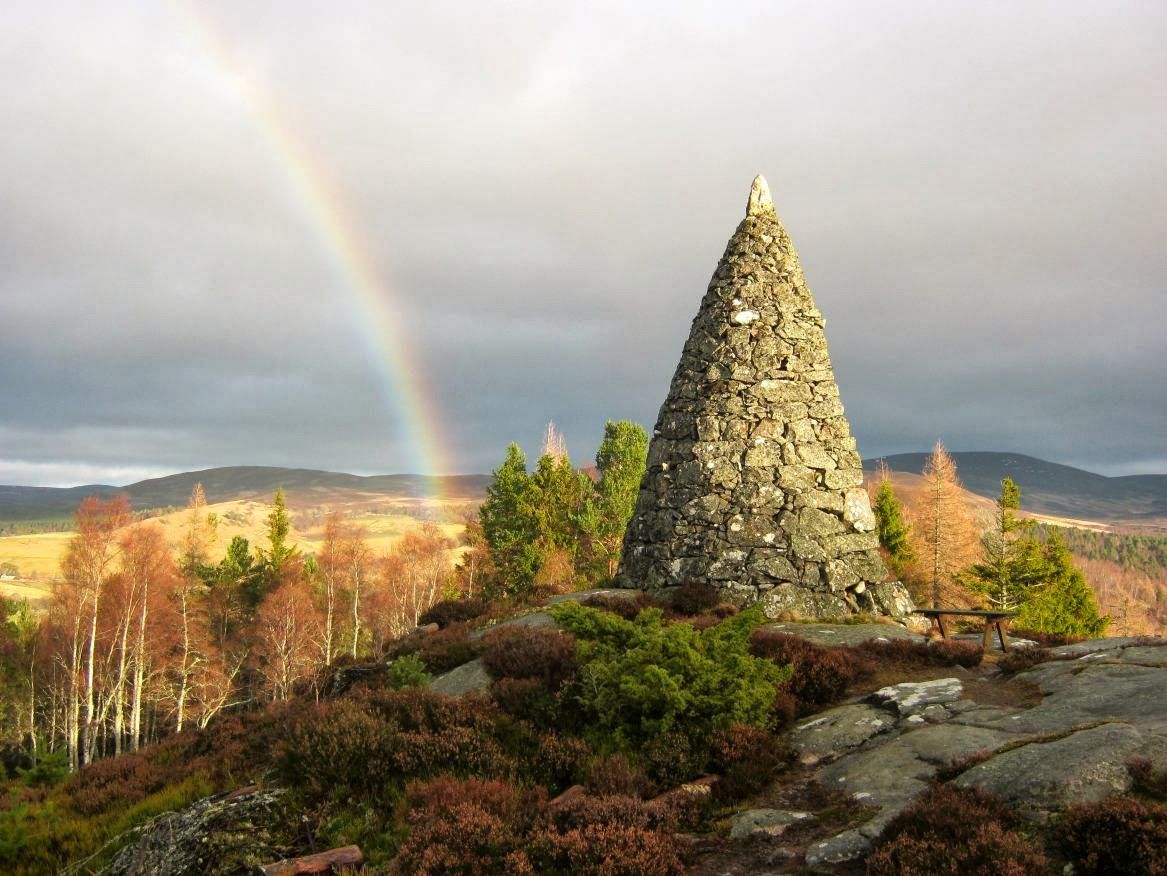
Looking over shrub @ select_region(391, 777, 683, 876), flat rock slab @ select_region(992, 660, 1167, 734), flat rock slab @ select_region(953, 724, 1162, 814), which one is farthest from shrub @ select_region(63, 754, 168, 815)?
A: flat rock slab @ select_region(992, 660, 1167, 734)

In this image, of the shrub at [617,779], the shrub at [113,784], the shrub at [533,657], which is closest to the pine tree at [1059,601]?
the shrub at [533,657]

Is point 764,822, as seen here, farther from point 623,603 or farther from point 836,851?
point 623,603

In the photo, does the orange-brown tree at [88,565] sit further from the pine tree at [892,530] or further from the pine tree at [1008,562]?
the pine tree at [1008,562]

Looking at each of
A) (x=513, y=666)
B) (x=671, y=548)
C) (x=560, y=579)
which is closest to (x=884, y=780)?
(x=513, y=666)

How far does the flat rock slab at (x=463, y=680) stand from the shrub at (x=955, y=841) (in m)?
7.34

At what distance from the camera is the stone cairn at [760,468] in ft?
55.0

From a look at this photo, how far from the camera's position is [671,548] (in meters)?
17.7

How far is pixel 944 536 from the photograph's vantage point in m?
46.8

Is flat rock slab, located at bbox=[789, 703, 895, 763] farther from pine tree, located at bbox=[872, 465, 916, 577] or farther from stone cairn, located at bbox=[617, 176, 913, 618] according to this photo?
pine tree, located at bbox=[872, 465, 916, 577]

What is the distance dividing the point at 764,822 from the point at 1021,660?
6559mm

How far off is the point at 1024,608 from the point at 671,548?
2892cm

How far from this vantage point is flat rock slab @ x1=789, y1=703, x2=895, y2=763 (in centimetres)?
846

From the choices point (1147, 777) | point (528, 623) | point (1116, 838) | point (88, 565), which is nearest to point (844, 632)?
point (528, 623)

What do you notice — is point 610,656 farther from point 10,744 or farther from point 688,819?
point 10,744
